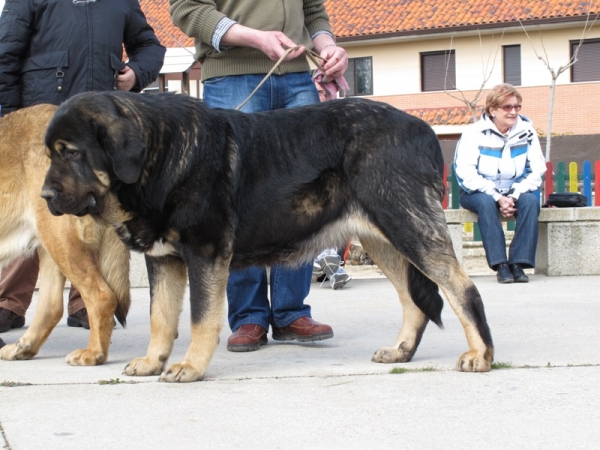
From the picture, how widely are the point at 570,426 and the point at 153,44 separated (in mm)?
4047

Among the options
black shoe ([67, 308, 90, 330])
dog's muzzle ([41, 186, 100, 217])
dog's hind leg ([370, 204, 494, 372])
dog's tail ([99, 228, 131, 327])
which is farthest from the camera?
black shoe ([67, 308, 90, 330])

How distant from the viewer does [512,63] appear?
111 ft

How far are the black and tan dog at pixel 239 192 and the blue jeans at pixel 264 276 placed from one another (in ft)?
2.86

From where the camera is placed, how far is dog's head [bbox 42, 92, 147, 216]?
4.24 m

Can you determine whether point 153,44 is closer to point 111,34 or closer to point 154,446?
point 111,34

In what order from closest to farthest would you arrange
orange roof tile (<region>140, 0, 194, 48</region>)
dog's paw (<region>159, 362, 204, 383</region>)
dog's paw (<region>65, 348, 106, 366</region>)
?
dog's paw (<region>159, 362, 204, 383</region>), dog's paw (<region>65, 348, 106, 366</region>), orange roof tile (<region>140, 0, 194, 48</region>)

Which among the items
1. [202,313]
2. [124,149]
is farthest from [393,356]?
[124,149]

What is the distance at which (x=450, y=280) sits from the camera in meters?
4.62

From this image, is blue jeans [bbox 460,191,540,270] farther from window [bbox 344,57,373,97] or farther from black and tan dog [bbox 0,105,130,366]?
window [bbox 344,57,373,97]

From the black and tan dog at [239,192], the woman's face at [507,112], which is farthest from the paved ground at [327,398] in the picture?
the woman's face at [507,112]

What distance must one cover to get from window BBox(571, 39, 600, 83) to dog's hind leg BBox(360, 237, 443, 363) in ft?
96.7

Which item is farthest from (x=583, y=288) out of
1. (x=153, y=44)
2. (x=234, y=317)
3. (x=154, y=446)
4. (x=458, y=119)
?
(x=458, y=119)

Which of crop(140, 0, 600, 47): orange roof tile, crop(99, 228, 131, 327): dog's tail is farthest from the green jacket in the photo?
crop(140, 0, 600, 47): orange roof tile

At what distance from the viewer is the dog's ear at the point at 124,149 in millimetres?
4242
